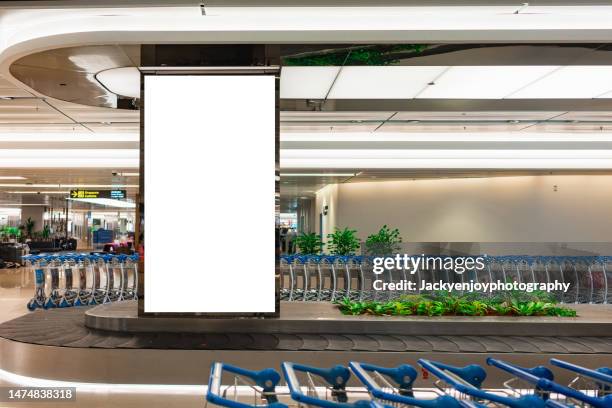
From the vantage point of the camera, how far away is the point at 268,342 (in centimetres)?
582

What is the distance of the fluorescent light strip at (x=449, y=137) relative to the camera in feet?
40.6

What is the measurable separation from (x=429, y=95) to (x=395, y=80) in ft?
4.30

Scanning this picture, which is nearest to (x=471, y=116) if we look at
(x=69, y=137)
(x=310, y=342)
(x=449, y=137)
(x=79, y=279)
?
(x=449, y=137)

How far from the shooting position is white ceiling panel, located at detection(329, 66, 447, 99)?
667 centimetres

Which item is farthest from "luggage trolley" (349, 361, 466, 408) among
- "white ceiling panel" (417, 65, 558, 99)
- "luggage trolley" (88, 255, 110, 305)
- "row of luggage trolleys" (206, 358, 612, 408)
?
"luggage trolley" (88, 255, 110, 305)

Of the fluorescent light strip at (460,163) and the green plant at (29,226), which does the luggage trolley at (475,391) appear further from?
the green plant at (29,226)

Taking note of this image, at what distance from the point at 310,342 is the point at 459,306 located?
208 centimetres

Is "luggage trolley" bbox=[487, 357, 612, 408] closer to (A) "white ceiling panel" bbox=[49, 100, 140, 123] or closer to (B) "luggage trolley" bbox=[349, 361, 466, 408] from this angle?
(B) "luggage trolley" bbox=[349, 361, 466, 408]

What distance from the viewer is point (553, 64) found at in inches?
242

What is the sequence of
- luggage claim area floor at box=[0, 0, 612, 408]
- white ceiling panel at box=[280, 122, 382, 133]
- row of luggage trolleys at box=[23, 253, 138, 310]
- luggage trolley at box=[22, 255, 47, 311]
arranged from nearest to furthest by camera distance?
1. luggage claim area floor at box=[0, 0, 612, 408]
2. luggage trolley at box=[22, 255, 47, 311]
3. row of luggage trolleys at box=[23, 253, 138, 310]
4. white ceiling panel at box=[280, 122, 382, 133]

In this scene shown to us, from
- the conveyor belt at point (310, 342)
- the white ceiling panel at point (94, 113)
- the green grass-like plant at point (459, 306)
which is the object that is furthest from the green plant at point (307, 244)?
the conveyor belt at point (310, 342)

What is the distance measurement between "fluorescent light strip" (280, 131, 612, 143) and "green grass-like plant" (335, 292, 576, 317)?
19.6ft

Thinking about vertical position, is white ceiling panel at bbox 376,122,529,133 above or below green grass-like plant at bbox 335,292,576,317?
above

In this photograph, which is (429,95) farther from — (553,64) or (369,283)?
(369,283)
